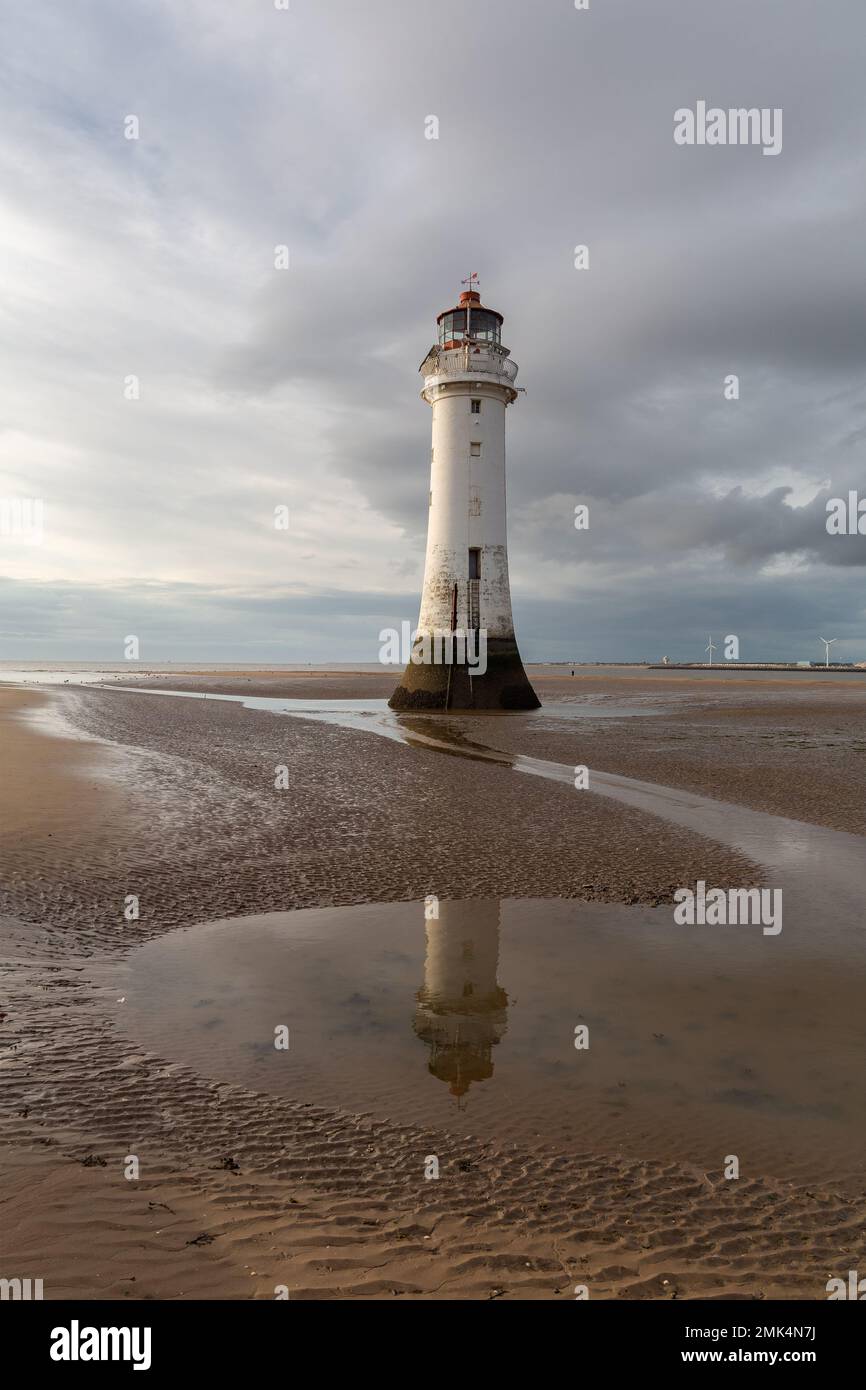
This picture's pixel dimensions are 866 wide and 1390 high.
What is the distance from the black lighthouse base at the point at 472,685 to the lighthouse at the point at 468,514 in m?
0.04

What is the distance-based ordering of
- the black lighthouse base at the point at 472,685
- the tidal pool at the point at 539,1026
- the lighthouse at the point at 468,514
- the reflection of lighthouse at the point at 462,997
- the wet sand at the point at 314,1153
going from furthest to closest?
the black lighthouse base at the point at 472,685 → the lighthouse at the point at 468,514 → the reflection of lighthouse at the point at 462,997 → the tidal pool at the point at 539,1026 → the wet sand at the point at 314,1153

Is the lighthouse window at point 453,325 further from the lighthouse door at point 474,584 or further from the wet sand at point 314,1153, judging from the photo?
the wet sand at point 314,1153

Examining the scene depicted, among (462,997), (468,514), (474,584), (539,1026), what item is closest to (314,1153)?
(539,1026)

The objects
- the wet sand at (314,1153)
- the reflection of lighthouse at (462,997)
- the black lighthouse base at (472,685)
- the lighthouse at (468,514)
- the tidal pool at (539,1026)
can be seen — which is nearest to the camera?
the wet sand at (314,1153)

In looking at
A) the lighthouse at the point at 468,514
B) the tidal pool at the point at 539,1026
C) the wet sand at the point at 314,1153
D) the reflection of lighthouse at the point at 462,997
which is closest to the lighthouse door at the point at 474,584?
the lighthouse at the point at 468,514

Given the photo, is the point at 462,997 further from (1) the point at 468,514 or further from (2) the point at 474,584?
(1) the point at 468,514

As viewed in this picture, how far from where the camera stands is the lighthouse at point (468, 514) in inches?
1210

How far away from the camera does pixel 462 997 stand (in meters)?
5.80

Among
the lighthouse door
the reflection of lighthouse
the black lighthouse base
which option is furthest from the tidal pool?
the black lighthouse base

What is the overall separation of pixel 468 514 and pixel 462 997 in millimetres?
26770

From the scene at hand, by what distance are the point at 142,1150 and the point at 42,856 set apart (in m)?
6.28

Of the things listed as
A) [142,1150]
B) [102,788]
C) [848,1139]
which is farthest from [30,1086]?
[102,788]

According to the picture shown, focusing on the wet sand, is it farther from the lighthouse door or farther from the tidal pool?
the lighthouse door

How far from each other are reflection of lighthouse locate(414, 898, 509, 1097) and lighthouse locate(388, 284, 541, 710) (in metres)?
23.8
